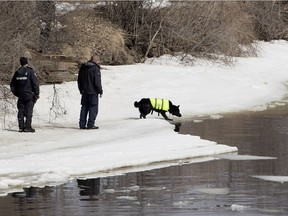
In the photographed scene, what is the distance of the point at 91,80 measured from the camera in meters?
18.1

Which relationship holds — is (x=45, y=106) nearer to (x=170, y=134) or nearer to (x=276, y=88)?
(x=170, y=134)

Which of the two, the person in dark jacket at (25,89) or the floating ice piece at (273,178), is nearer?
the floating ice piece at (273,178)

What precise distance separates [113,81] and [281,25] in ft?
68.2

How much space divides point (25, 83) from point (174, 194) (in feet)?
23.9

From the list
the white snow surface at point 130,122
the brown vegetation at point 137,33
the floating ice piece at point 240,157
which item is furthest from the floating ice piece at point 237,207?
the brown vegetation at point 137,33

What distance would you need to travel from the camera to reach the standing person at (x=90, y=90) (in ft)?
59.4

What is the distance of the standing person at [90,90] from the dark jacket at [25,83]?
4.27 feet

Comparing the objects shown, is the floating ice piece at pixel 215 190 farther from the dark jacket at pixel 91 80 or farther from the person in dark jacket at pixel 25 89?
the dark jacket at pixel 91 80

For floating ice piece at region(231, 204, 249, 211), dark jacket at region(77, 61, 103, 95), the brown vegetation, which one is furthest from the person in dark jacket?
floating ice piece at region(231, 204, 249, 211)

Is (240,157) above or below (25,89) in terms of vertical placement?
below

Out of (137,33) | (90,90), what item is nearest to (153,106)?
(90,90)

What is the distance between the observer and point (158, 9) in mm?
35250

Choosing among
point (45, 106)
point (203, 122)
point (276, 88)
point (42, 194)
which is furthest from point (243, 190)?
point (276, 88)

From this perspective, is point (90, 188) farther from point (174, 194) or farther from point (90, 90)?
point (90, 90)
